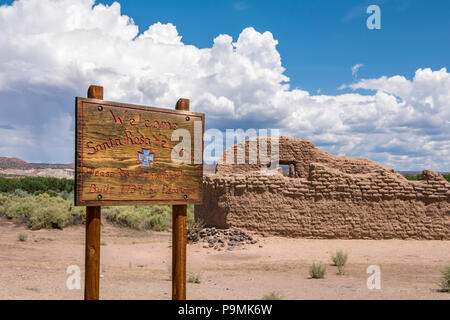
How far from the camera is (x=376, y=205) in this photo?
1218cm

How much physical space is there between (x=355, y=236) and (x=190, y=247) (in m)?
5.09

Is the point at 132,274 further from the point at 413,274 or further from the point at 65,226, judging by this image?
the point at 65,226

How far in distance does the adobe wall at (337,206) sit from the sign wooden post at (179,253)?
742cm

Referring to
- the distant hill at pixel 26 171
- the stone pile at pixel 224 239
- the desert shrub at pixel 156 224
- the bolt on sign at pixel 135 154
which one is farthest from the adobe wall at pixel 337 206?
the distant hill at pixel 26 171

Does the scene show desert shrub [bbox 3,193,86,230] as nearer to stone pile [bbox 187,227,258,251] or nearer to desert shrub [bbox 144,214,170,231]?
desert shrub [bbox 144,214,170,231]

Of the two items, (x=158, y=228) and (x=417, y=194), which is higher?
(x=417, y=194)

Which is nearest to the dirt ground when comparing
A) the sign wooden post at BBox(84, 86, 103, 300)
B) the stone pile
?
the stone pile

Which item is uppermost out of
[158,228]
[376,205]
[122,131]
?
[122,131]

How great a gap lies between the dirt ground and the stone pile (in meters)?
0.25

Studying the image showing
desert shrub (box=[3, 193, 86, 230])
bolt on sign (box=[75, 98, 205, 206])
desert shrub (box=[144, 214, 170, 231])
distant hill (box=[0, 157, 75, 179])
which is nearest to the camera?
bolt on sign (box=[75, 98, 205, 206])

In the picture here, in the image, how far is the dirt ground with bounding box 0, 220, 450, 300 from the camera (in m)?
6.64

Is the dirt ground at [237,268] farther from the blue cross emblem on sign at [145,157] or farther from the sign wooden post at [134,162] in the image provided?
the blue cross emblem on sign at [145,157]

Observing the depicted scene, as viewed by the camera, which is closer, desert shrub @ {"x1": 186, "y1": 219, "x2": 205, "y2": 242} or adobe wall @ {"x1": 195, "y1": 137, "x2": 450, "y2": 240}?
adobe wall @ {"x1": 195, "y1": 137, "x2": 450, "y2": 240}

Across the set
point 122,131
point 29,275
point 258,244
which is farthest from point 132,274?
point 122,131
